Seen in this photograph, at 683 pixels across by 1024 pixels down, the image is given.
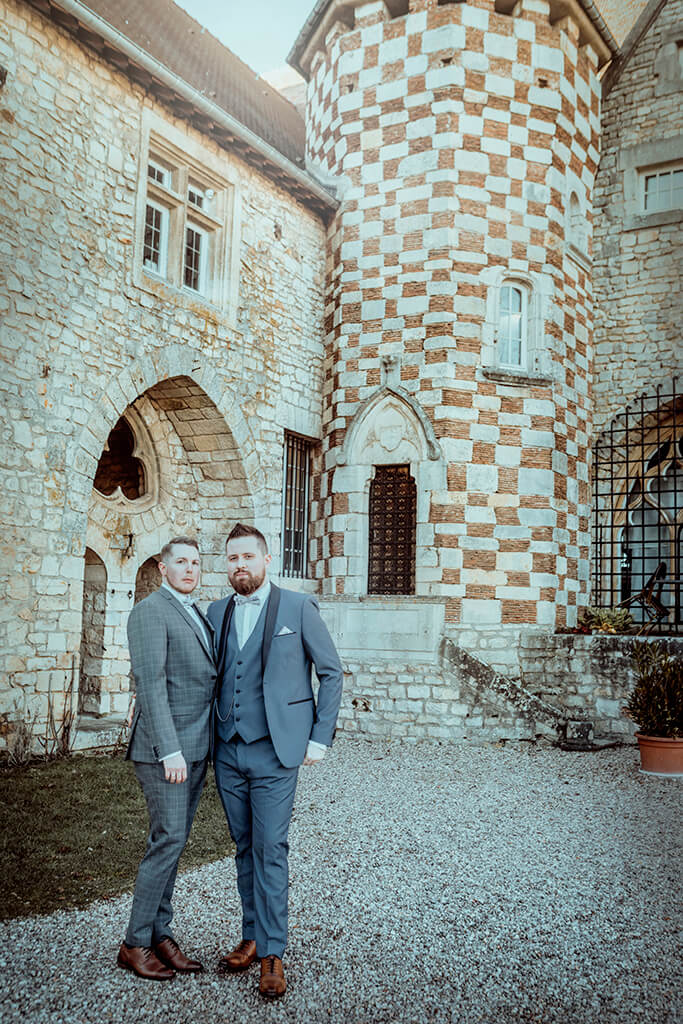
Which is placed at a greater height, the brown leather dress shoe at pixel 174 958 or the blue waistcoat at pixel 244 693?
the blue waistcoat at pixel 244 693

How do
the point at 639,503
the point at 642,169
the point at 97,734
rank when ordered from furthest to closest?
the point at 642,169
the point at 639,503
the point at 97,734

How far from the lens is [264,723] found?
295 cm

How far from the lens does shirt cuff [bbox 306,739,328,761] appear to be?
293cm

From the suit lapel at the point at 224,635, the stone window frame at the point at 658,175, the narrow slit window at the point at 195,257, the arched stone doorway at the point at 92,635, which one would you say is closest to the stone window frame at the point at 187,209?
the narrow slit window at the point at 195,257

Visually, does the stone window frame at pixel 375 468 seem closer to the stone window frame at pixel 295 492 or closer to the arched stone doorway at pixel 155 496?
the stone window frame at pixel 295 492

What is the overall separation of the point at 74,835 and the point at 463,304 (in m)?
6.71

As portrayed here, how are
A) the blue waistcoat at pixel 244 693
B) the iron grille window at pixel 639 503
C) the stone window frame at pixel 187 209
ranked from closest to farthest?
1. the blue waistcoat at pixel 244 693
2. the stone window frame at pixel 187 209
3. the iron grille window at pixel 639 503

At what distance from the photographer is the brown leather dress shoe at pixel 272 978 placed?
2.73m

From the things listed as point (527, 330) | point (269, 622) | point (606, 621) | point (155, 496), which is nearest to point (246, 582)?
point (269, 622)

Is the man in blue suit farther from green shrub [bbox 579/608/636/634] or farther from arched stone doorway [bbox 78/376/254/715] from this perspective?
green shrub [bbox 579/608/636/634]

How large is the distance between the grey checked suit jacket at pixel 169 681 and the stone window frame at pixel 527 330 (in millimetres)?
6761

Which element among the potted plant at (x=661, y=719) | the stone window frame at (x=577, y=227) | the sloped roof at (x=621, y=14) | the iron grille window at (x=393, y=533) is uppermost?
the sloped roof at (x=621, y=14)

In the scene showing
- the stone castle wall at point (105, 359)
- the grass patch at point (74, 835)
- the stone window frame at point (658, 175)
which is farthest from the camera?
the stone window frame at point (658, 175)

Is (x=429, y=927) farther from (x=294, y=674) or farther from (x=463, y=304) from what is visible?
(x=463, y=304)
